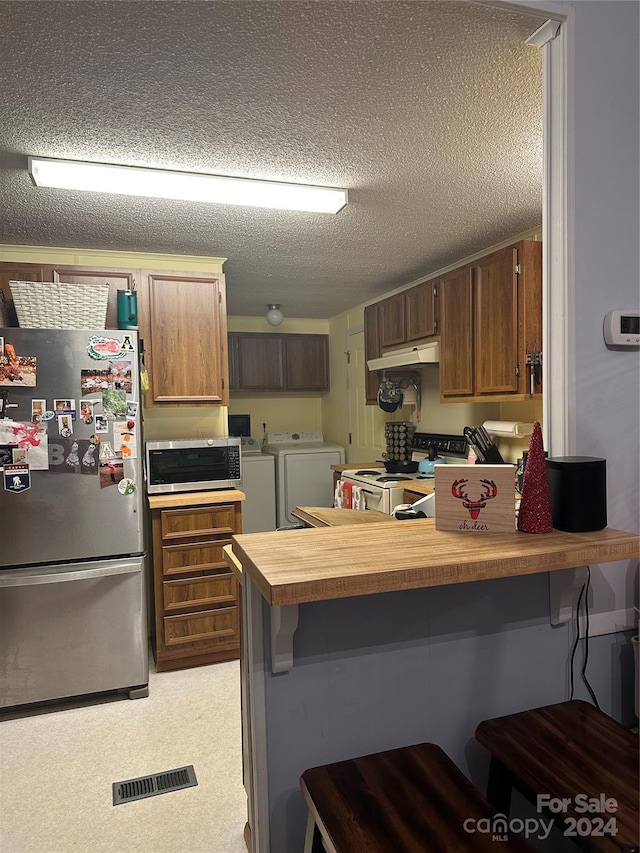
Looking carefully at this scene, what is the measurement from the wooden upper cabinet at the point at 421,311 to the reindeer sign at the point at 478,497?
249 cm

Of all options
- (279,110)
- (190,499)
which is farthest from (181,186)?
(190,499)

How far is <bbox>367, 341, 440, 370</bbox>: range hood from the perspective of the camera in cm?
364

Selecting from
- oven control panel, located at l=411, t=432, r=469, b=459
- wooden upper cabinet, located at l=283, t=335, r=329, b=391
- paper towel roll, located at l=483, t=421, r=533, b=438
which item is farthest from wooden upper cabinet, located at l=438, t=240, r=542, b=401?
wooden upper cabinet, located at l=283, t=335, r=329, b=391

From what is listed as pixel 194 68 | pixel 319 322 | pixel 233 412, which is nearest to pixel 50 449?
pixel 194 68

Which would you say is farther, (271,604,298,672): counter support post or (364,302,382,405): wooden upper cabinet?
(364,302,382,405): wooden upper cabinet

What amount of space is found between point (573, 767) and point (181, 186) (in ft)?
7.88

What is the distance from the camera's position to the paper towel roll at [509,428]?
3.17 m

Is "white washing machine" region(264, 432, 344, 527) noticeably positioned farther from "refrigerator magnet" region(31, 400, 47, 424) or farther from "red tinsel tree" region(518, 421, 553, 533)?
"red tinsel tree" region(518, 421, 553, 533)

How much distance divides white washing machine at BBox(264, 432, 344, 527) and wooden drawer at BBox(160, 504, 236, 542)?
6.36ft

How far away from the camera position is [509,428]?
3219 millimetres

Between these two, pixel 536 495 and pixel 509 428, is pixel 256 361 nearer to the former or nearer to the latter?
pixel 509 428

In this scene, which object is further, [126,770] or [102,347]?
[102,347]

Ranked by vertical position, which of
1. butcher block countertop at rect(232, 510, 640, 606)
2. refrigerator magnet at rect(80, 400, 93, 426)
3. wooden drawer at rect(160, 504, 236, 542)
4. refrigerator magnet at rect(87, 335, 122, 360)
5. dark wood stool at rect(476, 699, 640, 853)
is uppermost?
refrigerator magnet at rect(87, 335, 122, 360)

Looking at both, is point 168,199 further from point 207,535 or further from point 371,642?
point 371,642
